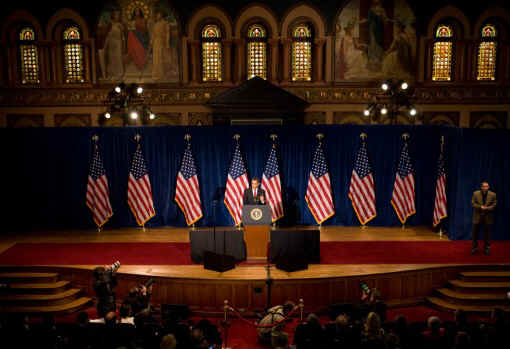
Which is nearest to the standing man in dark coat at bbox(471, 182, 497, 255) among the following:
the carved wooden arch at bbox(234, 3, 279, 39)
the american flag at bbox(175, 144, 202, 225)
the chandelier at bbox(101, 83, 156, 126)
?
the american flag at bbox(175, 144, 202, 225)

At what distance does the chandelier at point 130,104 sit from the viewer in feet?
53.3

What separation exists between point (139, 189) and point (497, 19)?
14.6 m

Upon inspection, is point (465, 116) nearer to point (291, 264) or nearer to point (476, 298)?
point (476, 298)

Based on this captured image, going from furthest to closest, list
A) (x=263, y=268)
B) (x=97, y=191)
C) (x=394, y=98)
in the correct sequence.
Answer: (x=394, y=98) < (x=97, y=191) < (x=263, y=268)

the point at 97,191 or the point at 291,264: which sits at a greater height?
the point at 97,191

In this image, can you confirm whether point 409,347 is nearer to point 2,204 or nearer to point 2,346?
point 2,346

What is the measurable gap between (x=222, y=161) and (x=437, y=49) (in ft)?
34.5

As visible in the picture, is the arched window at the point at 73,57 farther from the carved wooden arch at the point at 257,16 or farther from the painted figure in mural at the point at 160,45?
the carved wooden arch at the point at 257,16

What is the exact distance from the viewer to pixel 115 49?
17.7 m

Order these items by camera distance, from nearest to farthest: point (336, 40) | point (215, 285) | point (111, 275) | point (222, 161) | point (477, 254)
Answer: point (111, 275), point (215, 285), point (477, 254), point (222, 161), point (336, 40)

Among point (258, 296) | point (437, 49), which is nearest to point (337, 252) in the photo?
point (258, 296)

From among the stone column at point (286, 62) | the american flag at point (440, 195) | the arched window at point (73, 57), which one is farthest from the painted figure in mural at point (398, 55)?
the arched window at point (73, 57)

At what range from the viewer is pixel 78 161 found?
12508 mm

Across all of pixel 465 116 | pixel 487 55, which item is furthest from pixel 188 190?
pixel 487 55
